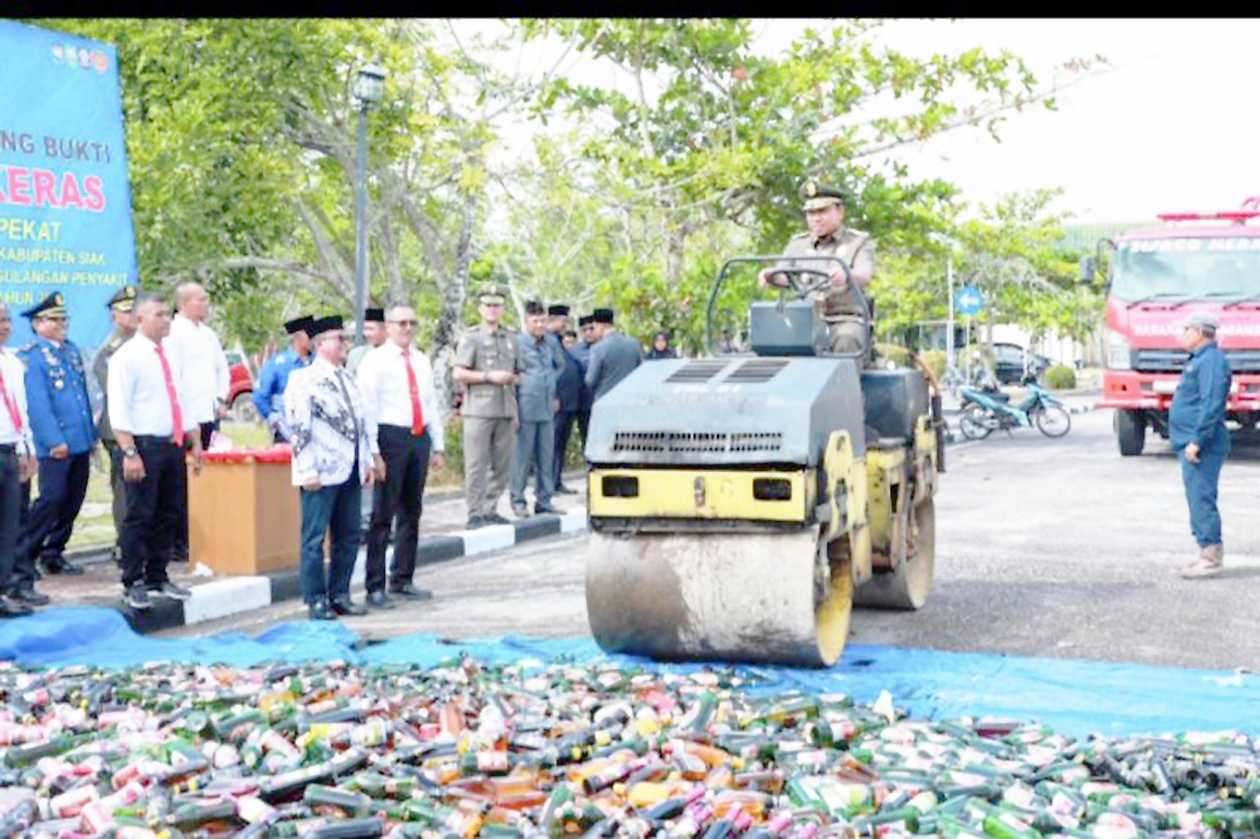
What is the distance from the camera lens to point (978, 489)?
16391 mm

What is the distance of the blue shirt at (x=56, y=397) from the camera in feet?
31.7

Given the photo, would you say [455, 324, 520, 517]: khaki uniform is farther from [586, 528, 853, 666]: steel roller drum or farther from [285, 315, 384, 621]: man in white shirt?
[586, 528, 853, 666]: steel roller drum

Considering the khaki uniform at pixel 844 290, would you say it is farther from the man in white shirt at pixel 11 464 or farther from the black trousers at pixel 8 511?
the black trousers at pixel 8 511

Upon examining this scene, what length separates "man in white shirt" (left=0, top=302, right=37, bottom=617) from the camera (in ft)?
28.6

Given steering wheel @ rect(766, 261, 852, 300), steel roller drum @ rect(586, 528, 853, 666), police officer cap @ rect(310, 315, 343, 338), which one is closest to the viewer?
steel roller drum @ rect(586, 528, 853, 666)

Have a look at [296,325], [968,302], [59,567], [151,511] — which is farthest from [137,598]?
[968,302]

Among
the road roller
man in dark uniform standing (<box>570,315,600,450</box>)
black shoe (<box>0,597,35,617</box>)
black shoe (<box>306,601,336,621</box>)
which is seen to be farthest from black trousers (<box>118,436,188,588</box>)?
man in dark uniform standing (<box>570,315,600,450</box>)

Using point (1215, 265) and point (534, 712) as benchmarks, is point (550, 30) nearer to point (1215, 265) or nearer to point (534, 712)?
point (1215, 265)

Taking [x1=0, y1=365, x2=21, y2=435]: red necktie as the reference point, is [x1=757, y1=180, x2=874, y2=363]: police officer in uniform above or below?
A: above

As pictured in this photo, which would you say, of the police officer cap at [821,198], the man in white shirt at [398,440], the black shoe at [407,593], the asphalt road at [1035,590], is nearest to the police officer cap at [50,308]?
the man in white shirt at [398,440]

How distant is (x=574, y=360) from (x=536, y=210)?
1082 centimetres

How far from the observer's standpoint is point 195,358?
10.6m

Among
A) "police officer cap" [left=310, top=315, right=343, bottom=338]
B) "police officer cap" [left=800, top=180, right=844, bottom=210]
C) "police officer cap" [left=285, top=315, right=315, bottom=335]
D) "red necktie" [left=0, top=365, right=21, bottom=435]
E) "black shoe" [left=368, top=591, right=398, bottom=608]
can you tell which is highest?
"police officer cap" [left=800, top=180, right=844, bottom=210]

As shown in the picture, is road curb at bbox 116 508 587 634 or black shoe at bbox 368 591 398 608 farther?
black shoe at bbox 368 591 398 608
